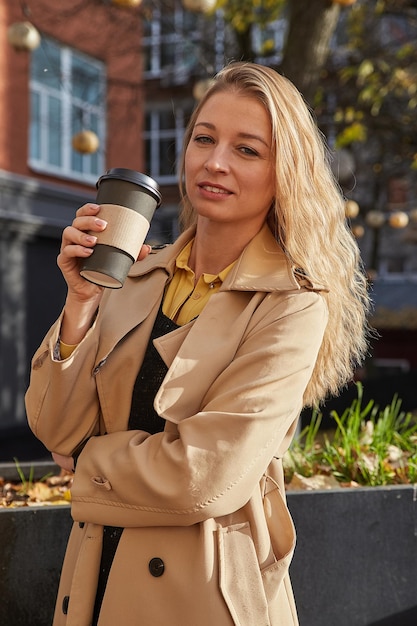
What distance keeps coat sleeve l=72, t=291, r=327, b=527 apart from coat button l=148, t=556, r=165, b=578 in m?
0.09

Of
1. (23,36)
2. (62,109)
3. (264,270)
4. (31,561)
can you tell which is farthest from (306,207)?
(62,109)

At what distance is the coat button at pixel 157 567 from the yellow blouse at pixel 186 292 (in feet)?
1.79

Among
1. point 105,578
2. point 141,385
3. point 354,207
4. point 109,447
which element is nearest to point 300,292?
point 141,385

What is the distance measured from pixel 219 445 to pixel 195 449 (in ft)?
0.16

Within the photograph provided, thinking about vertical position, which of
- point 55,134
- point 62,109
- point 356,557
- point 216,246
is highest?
point 62,109

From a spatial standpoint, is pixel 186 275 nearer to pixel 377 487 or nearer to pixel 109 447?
pixel 109 447

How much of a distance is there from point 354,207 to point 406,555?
20.3ft

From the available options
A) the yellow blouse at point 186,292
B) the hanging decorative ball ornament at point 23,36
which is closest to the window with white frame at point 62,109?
the hanging decorative ball ornament at point 23,36

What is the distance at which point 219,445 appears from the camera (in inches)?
65.3

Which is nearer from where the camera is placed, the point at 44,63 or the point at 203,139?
the point at 203,139

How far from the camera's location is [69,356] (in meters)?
1.85

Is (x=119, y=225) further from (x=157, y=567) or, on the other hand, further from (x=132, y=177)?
(x=157, y=567)

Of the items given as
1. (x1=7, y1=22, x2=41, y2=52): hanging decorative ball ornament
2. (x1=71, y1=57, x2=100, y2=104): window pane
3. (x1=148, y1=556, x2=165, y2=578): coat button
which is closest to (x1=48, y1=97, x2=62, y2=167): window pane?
(x1=71, y1=57, x2=100, y2=104): window pane

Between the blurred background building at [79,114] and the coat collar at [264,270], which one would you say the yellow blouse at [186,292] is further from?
the blurred background building at [79,114]
